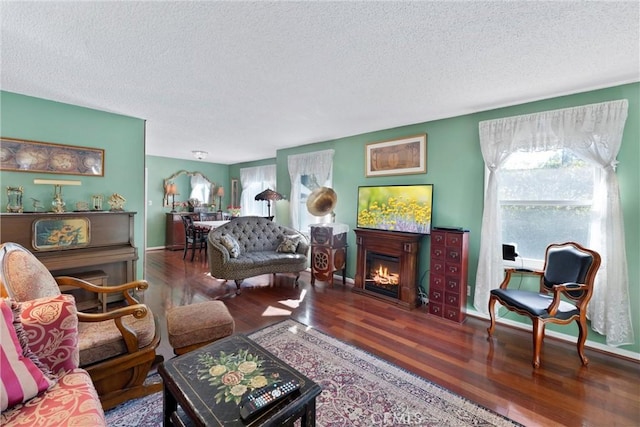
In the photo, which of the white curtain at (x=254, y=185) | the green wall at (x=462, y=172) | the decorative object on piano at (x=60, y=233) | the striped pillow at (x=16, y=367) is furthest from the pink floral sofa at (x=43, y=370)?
the white curtain at (x=254, y=185)

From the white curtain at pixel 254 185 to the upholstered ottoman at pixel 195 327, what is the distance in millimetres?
4543

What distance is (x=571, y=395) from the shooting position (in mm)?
1868

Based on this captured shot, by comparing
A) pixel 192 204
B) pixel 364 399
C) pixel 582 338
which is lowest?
pixel 364 399

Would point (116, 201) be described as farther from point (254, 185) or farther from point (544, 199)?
point (544, 199)

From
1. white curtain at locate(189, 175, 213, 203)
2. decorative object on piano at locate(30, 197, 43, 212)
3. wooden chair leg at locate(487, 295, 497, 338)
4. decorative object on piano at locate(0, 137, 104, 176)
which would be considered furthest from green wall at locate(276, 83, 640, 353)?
white curtain at locate(189, 175, 213, 203)

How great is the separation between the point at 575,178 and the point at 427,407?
257 cm

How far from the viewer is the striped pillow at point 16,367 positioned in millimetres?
1062

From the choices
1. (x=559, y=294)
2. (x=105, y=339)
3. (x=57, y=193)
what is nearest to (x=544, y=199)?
(x=559, y=294)

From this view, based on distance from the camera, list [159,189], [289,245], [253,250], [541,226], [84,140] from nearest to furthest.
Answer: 1. [541,226]
2. [84,140]
3. [289,245]
4. [253,250]
5. [159,189]

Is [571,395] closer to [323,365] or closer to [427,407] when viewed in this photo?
[427,407]

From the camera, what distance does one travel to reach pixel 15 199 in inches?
112

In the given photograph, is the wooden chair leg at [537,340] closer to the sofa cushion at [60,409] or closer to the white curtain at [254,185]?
the sofa cushion at [60,409]

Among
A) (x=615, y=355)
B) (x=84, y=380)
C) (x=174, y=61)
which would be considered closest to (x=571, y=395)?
(x=615, y=355)

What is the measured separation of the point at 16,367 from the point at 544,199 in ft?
13.2
